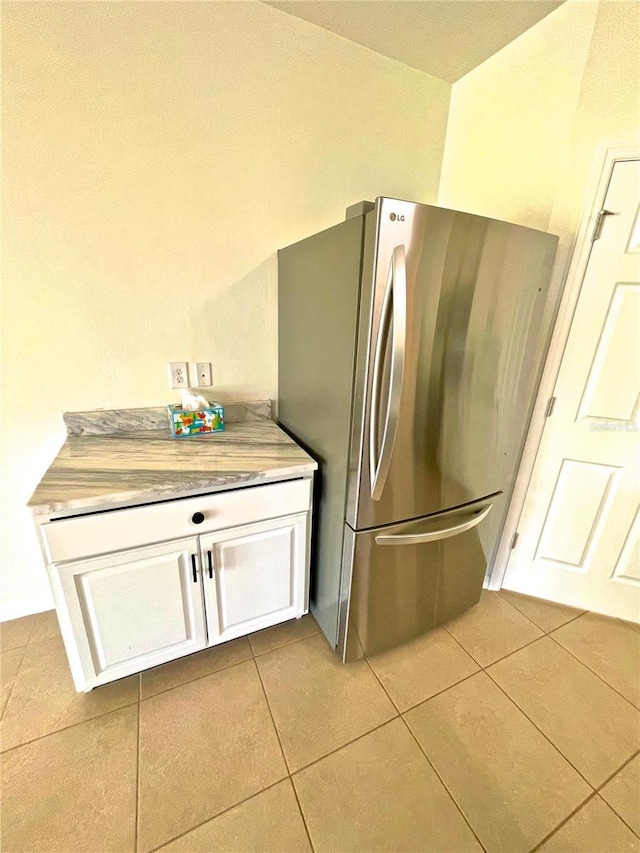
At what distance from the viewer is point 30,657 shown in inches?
56.9

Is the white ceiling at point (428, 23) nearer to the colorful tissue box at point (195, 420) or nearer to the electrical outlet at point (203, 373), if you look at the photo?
the electrical outlet at point (203, 373)

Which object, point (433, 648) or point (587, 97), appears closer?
point (587, 97)

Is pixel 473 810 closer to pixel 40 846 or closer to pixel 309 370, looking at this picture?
pixel 40 846

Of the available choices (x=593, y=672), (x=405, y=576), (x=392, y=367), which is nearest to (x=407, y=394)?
(x=392, y=367)

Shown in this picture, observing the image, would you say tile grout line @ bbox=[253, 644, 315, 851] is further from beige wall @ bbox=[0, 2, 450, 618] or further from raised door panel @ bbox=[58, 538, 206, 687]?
beige wall @ bbox=[0, 2, 450, 618]

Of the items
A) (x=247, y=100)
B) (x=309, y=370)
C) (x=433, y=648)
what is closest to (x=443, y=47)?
(x=247, y=100)

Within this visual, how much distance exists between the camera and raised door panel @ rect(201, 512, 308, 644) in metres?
1.29

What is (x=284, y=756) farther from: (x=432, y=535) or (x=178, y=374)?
(x=178, y=374)

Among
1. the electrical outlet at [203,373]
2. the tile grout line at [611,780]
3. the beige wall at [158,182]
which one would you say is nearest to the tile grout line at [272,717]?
the tile grout line at [611,780]

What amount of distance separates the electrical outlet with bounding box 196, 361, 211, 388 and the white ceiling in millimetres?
1369

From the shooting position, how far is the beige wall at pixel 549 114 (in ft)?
4.13

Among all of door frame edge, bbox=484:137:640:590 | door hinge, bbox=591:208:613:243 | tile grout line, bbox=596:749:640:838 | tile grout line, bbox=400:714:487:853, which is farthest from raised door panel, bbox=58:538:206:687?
door hinge, bbox=591:208:613:243

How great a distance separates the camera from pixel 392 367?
1052mm

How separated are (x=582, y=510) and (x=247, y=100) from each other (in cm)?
228
